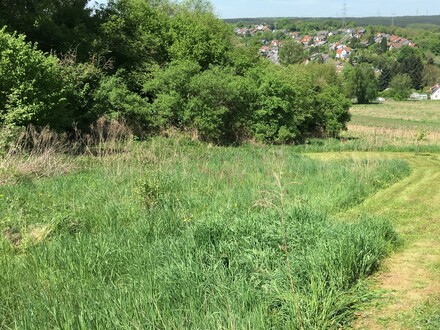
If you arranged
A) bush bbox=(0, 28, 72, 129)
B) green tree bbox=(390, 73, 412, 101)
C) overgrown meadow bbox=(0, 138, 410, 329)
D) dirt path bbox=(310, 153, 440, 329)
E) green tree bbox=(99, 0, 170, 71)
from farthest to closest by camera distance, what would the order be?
1. green tree bbox=(390, 73, 412, 101)
2. green tree bbox=(99, 0, 170, 71)
3. bush bbox=(0, 28, 72, 129)
4. dirt path bbox=(310, 153, 440, 329)
5. overgrown meadow bbox=(0, 138, 410, 329)

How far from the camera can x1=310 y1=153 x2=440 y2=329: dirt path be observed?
380 cm

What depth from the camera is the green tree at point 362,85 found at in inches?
3531

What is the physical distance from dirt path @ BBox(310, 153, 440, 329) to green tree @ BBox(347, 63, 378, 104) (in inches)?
3408

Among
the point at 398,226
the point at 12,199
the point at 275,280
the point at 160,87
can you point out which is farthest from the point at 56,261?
the point at 160,87

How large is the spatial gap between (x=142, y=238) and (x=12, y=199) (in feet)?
10.6

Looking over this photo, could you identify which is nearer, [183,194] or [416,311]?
[416,311]

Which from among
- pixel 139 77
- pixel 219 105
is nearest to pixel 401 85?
pixel 219 105

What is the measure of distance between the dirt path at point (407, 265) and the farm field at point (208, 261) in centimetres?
2

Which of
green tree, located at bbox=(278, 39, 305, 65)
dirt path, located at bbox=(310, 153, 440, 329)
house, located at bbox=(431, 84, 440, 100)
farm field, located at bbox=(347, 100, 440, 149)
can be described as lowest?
farm field, located at bbox=(347, 100, 440, 149)

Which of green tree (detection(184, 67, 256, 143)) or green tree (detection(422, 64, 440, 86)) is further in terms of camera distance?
green tree (detection(422, 64, 440, 86))

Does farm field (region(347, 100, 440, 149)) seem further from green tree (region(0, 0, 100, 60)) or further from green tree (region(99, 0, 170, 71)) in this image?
green tree (region(0, 0, 100, 60))

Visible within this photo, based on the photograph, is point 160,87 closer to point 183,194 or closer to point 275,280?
point 183,194

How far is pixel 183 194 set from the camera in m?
7.78

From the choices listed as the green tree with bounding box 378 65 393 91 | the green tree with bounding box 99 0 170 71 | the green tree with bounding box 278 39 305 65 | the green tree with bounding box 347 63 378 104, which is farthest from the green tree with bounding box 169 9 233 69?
the green tree with bounding box 378 65 393 91
